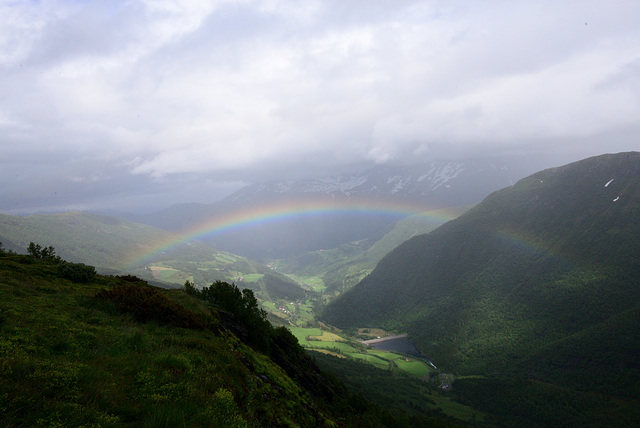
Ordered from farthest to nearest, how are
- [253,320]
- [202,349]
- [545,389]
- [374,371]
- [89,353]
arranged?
[374,371], [545,389], [253,320], [202,349], [89,353]

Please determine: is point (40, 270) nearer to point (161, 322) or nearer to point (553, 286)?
point (161, 322)

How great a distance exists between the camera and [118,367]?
957cm

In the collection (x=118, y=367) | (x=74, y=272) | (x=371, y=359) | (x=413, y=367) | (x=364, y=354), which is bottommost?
(x=413, y=367)

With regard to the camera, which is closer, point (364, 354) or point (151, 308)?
point (151, 308)

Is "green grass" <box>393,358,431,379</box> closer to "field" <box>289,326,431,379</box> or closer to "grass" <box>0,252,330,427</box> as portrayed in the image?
"field" <box>289,326,431,379</box>

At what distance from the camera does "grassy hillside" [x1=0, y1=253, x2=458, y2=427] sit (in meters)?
6.82

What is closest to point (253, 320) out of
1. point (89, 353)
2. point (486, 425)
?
point (89, 353)

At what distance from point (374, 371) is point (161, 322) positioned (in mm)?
153211

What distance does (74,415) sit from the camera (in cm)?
627

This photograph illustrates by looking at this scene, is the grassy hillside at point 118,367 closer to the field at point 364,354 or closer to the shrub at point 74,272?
the shrub at point 74,272

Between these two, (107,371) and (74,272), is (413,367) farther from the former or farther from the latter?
(107,371)

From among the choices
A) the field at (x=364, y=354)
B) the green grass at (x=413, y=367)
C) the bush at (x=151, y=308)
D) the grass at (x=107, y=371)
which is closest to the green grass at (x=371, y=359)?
the field at (x=364, y=354)

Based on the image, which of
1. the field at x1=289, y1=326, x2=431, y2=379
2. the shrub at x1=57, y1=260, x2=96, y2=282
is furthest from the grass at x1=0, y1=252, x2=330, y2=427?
the field at x1=289, y1=326, x2=431, y2=379

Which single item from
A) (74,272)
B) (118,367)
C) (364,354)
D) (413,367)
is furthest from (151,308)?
(413,367)
